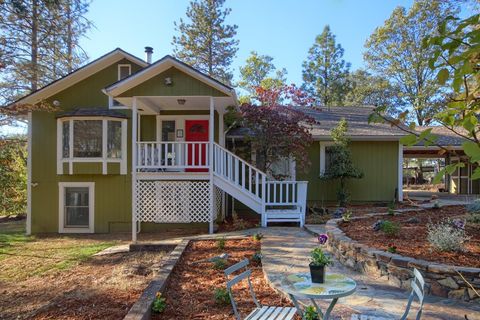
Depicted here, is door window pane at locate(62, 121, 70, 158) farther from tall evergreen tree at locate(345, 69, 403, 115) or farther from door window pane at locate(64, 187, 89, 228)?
tall evergreen tree at locate(345, 69, 403, 115)

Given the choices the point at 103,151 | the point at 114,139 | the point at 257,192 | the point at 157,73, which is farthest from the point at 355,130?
the point at 103,151

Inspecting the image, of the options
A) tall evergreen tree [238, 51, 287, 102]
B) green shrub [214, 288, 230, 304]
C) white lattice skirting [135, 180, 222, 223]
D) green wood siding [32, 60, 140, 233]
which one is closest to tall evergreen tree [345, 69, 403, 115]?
tall evergreen tree [238, 51, 287, 102]

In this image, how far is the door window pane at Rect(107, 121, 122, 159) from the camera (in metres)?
11.0

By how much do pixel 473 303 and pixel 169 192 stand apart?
24.7 ft

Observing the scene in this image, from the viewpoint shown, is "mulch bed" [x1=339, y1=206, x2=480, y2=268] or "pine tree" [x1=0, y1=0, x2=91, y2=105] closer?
"mulch bed" [x1=339, y1=206, x2=480, y2=268]

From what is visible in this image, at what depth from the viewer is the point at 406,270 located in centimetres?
460

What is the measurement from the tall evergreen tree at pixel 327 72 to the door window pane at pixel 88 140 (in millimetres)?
25162

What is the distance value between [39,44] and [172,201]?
10.1 m

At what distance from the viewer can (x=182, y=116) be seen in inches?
449

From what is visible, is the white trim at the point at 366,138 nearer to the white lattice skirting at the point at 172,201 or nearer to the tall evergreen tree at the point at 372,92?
the white lattice skirting at the point at 172,201

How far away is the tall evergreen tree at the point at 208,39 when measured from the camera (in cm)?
2822

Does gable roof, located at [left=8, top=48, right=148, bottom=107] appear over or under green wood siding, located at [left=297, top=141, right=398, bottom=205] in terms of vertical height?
over

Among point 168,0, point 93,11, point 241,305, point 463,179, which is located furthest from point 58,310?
point 463,179

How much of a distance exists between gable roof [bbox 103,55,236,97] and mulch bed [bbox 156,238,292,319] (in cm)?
416
